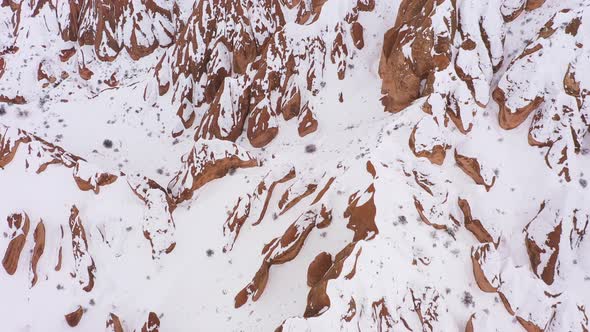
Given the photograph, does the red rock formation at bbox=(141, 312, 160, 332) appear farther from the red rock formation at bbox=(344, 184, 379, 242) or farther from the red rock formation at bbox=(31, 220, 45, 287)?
the red rock formation at bbox=(344, 184, 379, 242)

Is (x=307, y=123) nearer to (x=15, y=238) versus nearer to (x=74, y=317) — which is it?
(x=74, y=317)

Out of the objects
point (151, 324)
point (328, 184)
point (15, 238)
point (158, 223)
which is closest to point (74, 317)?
point (151, 324)

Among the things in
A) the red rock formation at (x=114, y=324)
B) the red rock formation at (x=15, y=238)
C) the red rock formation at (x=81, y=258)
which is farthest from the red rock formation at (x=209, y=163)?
the red rock formation at (x=15, y=238)

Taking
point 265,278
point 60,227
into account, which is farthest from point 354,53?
point 60,227

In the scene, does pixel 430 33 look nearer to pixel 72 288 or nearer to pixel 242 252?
pixel 242 252

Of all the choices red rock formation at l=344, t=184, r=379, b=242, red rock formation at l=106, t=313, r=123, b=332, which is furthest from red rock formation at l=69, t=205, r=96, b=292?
red rock formation at l=344, t=184, r=379, b=242

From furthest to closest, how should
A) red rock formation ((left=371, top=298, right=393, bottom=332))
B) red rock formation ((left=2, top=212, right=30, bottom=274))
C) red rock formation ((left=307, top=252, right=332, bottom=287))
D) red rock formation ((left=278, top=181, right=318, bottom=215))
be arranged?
1. red rock formation ((left=2, top=212, right=30, bottom=274))
2. red rock formation ((left=278, top=181, right=318, bottom=215))
3. red rock formation ((left=307, top=252, right=332, bottom=287))
4. red rock formation ((left=371, top=298, right=393, bottom=332))

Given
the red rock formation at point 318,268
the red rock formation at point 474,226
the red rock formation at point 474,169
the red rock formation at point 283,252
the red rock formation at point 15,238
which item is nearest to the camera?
Result: the red rock formation at point 318,268

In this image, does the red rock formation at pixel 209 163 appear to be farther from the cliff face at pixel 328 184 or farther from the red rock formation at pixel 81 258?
the red rock formation at pixel 81 258
